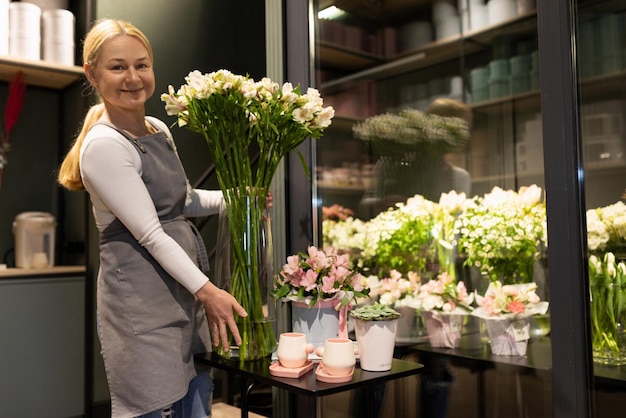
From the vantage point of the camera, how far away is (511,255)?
2301mm

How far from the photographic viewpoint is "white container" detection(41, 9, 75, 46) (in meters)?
2.72

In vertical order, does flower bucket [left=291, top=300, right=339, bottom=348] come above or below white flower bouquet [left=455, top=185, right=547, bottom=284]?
below

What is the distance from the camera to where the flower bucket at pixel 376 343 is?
162cm

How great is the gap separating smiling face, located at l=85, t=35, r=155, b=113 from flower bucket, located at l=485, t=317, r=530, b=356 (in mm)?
1474

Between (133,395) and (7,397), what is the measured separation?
47.3 inches

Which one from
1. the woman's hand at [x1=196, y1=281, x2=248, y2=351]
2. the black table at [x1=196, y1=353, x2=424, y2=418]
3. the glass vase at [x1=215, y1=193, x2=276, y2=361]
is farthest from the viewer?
the glass vase at [x1=215, y1=193, x2=276, y2=361]

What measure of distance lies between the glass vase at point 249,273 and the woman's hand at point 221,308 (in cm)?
6

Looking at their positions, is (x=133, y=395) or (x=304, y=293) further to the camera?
(x=304, y=293)

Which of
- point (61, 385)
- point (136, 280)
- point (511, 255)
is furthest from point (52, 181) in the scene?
point (511, 255)


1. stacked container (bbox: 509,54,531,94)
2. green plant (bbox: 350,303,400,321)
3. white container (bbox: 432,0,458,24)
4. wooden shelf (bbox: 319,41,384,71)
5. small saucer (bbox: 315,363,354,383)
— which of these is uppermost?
white container (bbox: 432,0,458,24)

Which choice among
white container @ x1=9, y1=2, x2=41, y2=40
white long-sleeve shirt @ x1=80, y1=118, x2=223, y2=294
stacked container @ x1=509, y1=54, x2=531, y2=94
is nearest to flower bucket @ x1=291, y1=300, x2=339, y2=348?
white long-sleeve shirt @ x1=80, y1=118, x2=223, y2=294

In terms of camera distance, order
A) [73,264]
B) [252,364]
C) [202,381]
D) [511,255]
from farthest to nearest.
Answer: [73,264] < [511,255] < [202,381] < [252,364]

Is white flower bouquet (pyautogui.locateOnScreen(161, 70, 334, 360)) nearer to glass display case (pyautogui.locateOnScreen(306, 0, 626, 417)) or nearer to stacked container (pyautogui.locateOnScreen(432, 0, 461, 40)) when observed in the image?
glass display case (pyautogui.locateOnScreen(306, 0, 626, 417))

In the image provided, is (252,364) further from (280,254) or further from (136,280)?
(280,254)
